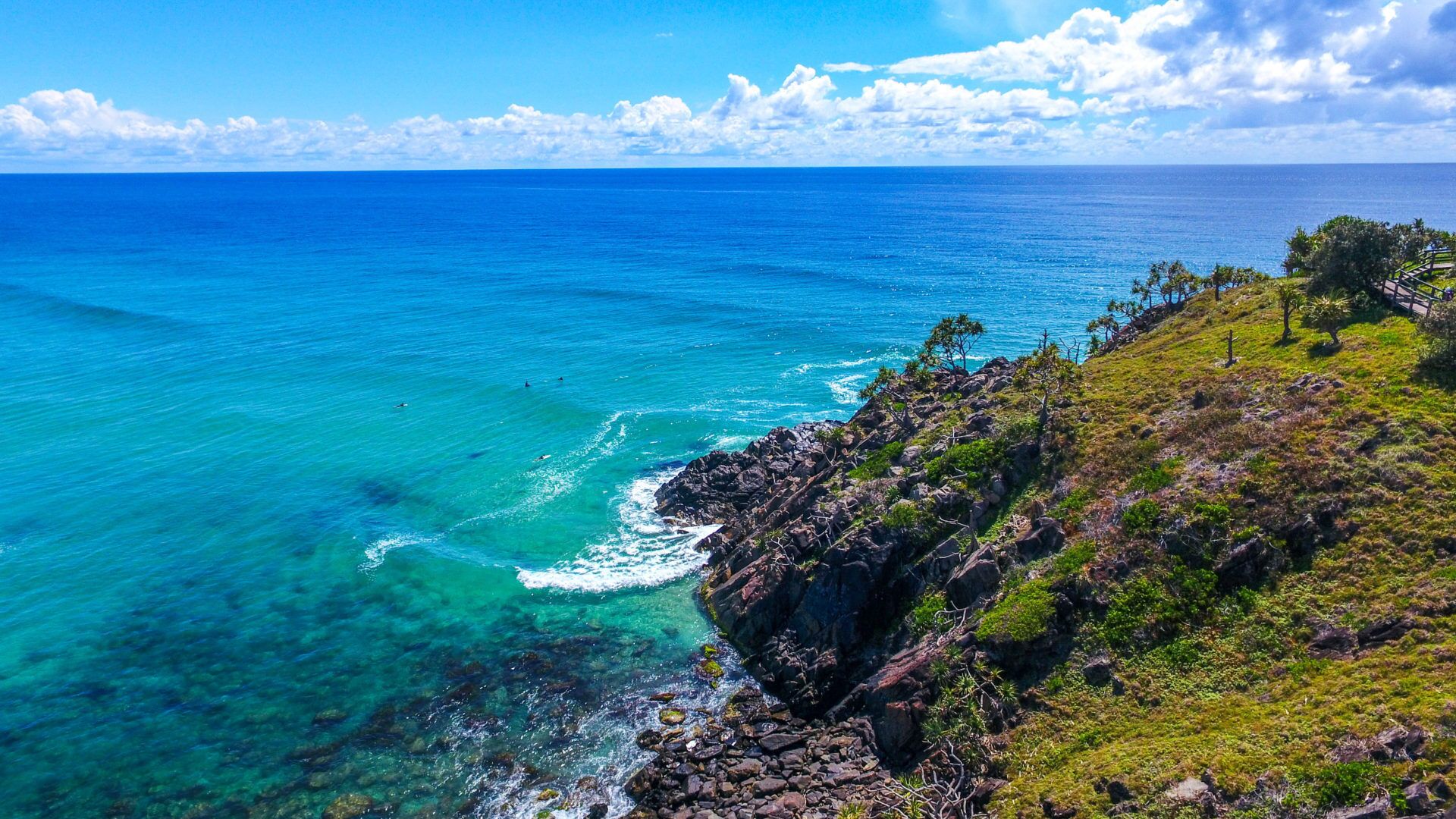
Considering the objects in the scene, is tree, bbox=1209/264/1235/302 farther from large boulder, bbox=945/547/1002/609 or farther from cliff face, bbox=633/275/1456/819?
large boulder, bbox=945/547/1002/609

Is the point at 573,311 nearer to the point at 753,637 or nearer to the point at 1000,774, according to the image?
the point at 753,637

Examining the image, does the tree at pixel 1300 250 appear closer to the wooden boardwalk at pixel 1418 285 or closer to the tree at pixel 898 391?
the wooden boardwalk at pixel 1418 285

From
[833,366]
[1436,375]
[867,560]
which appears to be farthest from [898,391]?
[1436,375]

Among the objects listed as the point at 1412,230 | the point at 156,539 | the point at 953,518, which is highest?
the point at 1412,230

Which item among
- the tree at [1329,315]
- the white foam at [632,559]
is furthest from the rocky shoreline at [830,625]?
the tree at [1329,315]

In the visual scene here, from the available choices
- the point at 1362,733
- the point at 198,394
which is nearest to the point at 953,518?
the point at 1362,733

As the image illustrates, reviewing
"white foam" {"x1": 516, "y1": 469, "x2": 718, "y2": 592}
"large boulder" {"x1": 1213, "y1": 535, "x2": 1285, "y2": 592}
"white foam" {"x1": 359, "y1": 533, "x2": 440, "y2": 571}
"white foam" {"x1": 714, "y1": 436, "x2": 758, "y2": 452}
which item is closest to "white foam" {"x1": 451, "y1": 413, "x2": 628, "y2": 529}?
"white foam" {"x1": 359, "y1": 533, "x2": 440, "y2": 571}
